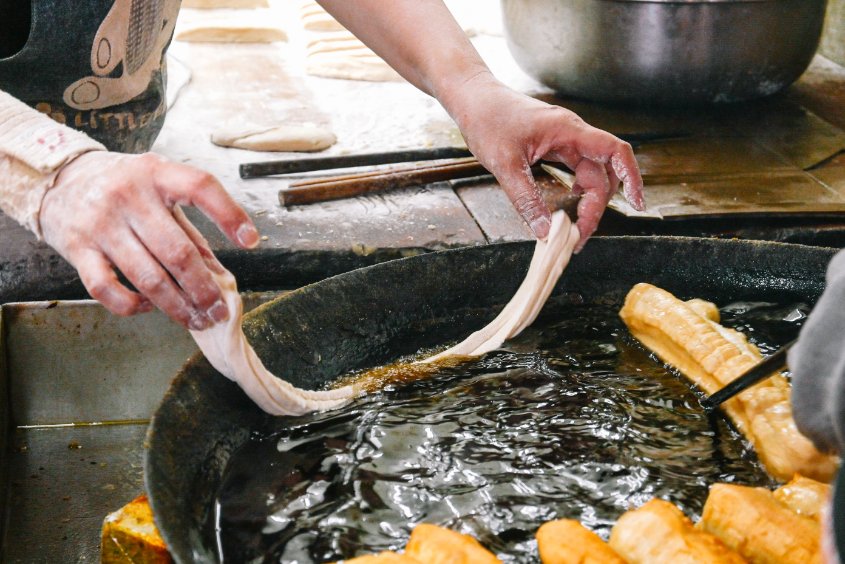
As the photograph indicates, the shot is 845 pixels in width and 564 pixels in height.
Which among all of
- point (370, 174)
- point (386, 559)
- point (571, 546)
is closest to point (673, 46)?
point (370, 174)

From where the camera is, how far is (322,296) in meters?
2.02

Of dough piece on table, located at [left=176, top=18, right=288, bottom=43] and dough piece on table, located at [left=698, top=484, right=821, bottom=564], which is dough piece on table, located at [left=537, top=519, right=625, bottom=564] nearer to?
dough piece on table, located at [left=698, top=484, right=821, bottom=564]

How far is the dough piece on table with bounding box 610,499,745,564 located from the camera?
128 cm

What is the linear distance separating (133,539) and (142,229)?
0.59 meters

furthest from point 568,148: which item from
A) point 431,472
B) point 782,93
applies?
point 782,93

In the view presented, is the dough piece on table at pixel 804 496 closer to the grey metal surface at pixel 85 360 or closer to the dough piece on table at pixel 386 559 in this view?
the dough piece on table at pixel 386 559

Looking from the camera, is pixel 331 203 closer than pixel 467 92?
No

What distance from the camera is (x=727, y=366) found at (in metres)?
1.80

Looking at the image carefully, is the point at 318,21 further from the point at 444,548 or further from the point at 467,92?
the point at 444,548

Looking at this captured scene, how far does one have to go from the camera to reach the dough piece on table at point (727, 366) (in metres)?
1.55

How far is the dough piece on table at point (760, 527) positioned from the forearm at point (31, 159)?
1191 mm

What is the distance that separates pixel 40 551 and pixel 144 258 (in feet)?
3.69

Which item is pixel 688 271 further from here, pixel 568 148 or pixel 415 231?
pixel 415 231

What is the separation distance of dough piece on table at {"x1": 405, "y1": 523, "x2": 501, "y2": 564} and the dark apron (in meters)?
1.86
